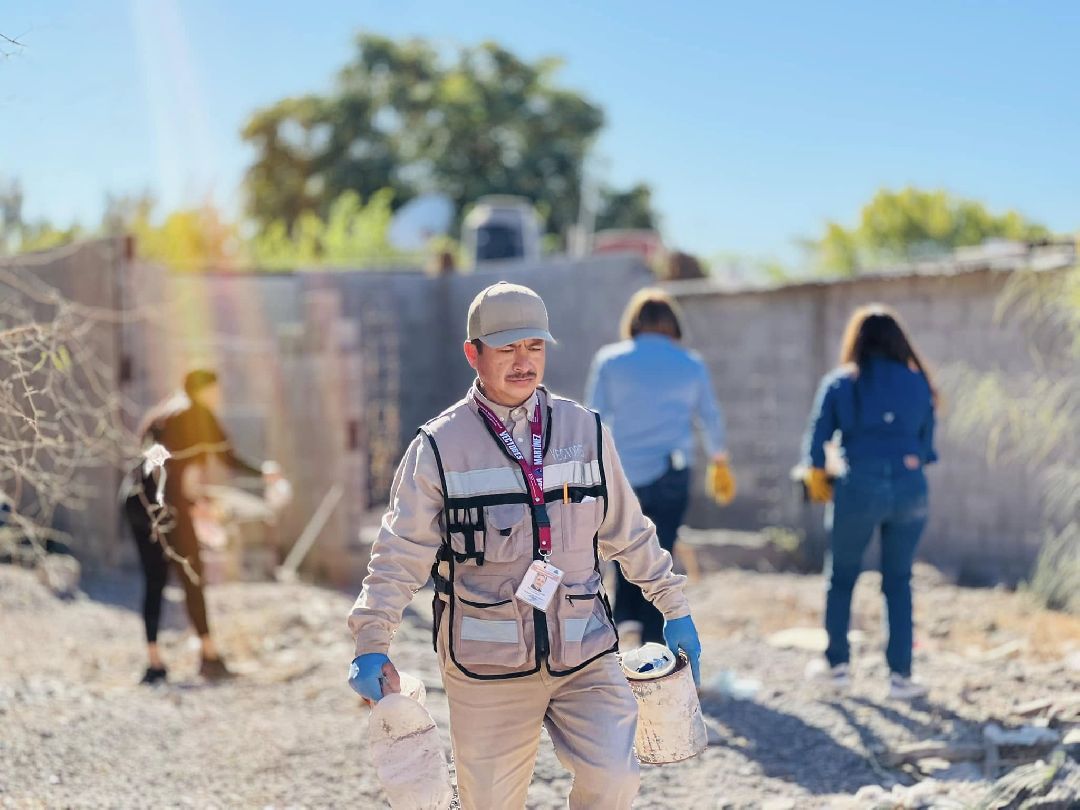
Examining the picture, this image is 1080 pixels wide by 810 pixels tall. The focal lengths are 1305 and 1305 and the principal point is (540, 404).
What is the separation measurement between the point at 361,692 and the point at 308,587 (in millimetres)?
6111

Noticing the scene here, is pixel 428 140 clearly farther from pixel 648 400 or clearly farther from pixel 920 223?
pixel 648 400

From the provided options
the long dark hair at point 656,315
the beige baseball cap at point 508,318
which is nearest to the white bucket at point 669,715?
the beige baseball cap at point 508,318

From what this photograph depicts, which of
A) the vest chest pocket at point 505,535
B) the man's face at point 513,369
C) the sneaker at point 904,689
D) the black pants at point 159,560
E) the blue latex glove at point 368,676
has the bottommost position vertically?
the sneaker at point 904,689

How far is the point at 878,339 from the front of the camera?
5.19 m

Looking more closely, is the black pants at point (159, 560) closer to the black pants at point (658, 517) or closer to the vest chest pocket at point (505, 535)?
the black pants at point (658, 517)

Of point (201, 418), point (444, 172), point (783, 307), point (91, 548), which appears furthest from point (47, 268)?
point (444, 172)

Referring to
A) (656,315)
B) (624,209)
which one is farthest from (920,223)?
(656,315)

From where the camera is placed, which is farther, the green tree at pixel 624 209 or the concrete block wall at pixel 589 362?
the green tree at pixel 624 209

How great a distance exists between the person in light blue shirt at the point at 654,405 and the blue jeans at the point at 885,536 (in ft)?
2.30

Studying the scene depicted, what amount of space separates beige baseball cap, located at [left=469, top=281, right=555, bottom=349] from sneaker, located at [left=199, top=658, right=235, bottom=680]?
389cm

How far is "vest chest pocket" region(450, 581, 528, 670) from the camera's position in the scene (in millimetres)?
2859

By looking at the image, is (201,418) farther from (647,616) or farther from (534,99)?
(534,99)

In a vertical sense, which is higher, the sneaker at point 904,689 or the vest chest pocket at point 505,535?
the vest chest pocket at point 505,535

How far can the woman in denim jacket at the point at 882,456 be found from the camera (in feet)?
17.0
